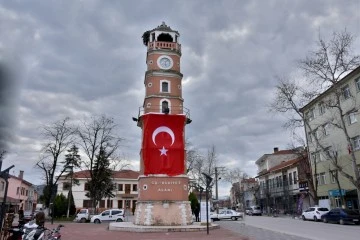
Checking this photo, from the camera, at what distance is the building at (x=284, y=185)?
165 feet

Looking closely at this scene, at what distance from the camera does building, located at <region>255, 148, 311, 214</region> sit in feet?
165

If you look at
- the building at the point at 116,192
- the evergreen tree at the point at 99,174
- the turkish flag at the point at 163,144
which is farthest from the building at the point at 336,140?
the building at the point at 116,192

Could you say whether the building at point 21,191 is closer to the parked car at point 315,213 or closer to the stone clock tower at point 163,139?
the stone clock tower at point 163,139

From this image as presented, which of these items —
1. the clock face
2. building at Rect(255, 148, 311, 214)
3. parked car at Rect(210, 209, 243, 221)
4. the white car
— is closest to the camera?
the clock face

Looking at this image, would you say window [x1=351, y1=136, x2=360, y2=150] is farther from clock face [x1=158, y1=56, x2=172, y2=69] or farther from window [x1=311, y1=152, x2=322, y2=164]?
clock face [x1=158, y1=56, x2=172, y2=69]

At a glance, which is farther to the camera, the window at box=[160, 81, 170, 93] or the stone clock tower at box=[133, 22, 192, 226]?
the window at box=[160, 81, 170, 93]

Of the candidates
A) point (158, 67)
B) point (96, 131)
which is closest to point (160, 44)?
point (158, 67)

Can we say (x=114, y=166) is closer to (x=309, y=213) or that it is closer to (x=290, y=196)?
(x=309, y=213)

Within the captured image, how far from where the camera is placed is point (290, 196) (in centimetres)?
5512

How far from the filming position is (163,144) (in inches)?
1121

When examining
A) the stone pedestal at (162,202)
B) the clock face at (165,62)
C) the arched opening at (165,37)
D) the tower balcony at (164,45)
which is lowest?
the stone pedestal at (162,202)

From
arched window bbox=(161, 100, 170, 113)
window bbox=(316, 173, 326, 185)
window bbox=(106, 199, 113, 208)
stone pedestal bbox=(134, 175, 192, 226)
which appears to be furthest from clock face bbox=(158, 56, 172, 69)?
window bbox=(106, 199, 113, 208)

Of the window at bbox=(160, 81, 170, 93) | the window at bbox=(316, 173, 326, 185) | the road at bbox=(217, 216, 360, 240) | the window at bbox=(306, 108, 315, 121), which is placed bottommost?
the road at bbox=(217, 216, 360, 240)

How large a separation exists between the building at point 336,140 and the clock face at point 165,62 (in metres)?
13.9
